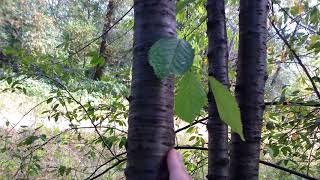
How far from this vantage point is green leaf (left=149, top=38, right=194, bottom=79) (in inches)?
14.3

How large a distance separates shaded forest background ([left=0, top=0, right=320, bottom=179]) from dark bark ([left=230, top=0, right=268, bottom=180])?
174mm

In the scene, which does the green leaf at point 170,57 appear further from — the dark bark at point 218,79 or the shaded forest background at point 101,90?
the dark bark at point 218,79

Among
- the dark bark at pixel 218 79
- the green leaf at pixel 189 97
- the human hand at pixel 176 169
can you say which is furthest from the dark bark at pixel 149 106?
the dark bark at pixel 218 79

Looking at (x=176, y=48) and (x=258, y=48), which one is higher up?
(x=258, y=48)

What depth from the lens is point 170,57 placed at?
1.21 feet

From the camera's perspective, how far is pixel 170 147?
1.82 feet

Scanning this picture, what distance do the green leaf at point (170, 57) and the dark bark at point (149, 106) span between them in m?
0.16

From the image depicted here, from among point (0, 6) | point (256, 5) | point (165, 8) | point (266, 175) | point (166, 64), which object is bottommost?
point (266, 175)

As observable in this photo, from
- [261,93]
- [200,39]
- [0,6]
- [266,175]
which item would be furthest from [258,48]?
[0,6]

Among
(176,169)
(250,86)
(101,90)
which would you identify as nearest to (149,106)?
(176,169)

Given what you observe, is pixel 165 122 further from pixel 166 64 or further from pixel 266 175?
pixel 266 175

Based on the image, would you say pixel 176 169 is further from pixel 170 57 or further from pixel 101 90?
pixel 101 90

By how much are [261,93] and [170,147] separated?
0.59 m

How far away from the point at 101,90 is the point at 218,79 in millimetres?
1206
